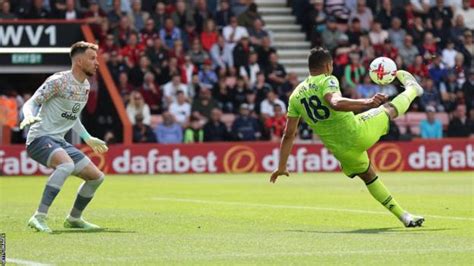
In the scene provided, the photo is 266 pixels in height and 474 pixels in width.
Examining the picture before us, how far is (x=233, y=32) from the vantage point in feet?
115

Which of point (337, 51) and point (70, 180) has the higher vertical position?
point (337, 51)

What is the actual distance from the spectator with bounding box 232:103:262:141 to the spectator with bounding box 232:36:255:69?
2074 millimetres

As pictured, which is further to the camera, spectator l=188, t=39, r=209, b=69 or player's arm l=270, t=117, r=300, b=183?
spectator l=188, t=39, r=209, b=69

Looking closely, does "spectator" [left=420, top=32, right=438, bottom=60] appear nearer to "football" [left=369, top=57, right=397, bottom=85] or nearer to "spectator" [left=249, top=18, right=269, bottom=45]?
"spectator" [left=249, top=18, right=269, bottom=45]

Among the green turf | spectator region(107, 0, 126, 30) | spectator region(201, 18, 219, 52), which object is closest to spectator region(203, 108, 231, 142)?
spectator region(201, 18, 219, 52)

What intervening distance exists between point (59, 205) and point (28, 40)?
14.1 meters

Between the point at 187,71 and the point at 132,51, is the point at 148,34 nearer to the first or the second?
the point at 132,51

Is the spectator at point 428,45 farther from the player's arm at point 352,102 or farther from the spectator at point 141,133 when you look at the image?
the player's arm at point 352,102

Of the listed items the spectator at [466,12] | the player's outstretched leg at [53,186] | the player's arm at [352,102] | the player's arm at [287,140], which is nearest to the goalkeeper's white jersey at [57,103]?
the player's outstretched leg at [53,186]

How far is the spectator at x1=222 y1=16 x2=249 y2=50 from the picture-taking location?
115 feet

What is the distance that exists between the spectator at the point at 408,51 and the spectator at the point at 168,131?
770 cm

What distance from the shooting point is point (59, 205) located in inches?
758

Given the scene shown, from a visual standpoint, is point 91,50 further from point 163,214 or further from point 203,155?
point 203,155

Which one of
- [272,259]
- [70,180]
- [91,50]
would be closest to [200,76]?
[70,180]
